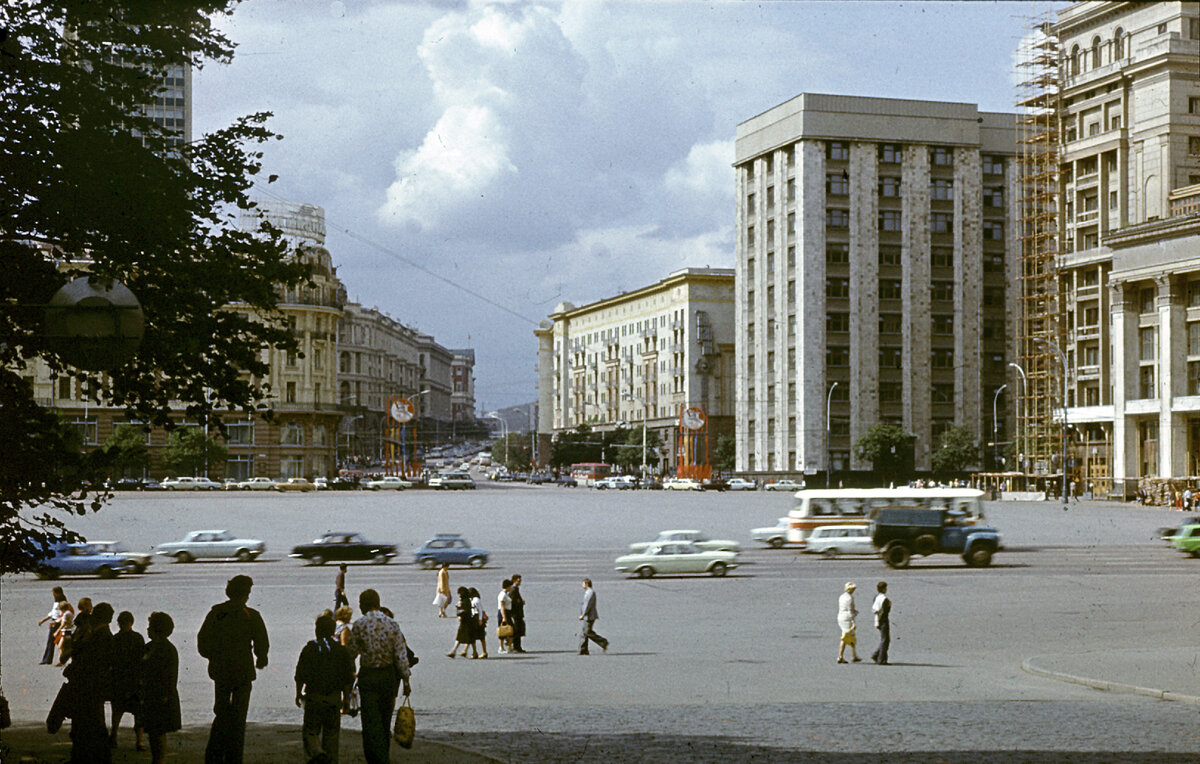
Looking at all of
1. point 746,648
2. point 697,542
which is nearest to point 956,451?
point 697,542

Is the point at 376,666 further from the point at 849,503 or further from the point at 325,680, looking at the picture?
the point at 849,503

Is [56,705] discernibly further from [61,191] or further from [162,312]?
[61,191]

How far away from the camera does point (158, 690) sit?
12047mm

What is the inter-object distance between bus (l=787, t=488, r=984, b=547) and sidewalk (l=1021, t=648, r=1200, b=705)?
22.9 meters

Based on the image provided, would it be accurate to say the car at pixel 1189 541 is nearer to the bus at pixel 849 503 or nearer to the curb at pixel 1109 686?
the bus at pixel 849 503

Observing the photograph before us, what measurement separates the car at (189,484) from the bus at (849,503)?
6325cm

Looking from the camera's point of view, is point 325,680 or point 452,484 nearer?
point 325,680

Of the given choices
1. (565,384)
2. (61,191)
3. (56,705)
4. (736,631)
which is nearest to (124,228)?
(61,191)

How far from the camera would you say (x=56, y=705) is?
39.6 feet

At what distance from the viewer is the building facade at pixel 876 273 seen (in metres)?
116

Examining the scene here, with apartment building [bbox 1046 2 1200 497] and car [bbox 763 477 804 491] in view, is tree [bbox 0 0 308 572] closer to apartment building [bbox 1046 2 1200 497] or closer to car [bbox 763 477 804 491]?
apartment building [bbox 1046 2 1200 497]

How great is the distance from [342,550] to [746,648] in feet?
67.6

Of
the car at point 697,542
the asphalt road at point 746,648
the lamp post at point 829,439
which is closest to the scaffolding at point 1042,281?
the lamp post at point 829,439

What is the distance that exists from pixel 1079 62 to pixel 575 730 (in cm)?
10160
